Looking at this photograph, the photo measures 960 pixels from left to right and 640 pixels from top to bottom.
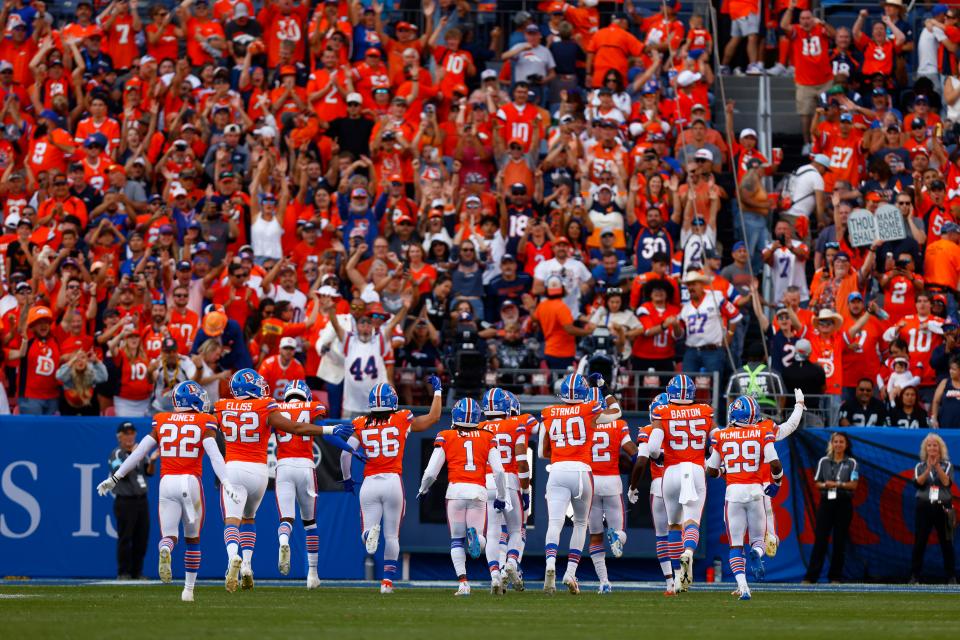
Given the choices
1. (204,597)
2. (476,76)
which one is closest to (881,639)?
(204,597)

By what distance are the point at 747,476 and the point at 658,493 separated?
130 cm

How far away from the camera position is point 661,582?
20.4 meters

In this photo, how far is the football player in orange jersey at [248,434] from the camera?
1714cm

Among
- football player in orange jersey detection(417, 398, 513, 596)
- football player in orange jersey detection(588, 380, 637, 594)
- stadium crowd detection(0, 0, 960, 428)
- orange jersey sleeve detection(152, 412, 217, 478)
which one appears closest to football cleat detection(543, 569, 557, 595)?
football player in orange jersey detection(588, 380, 637, 594)

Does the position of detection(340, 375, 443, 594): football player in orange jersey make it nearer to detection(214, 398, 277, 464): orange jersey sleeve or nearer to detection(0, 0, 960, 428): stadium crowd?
detection(214, 398, 277, 464): orange jersey sleeve

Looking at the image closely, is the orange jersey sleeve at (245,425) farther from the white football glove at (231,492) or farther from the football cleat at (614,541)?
the football cleat at (614,541)

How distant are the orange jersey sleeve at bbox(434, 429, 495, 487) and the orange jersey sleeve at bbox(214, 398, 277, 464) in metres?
1.79

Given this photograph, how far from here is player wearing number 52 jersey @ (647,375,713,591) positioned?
16.9m

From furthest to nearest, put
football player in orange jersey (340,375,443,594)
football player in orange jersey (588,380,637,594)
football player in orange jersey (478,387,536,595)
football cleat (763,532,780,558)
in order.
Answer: football player in orange jersey (588,380,637,594) → football player in orange jersey (478,387,536,595) → football player in orange jersey (340,375,443,594) → football cleat (763,532,780,558)

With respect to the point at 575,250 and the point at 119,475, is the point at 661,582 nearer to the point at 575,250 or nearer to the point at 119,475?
the point at 575,250

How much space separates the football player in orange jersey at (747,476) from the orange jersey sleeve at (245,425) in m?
4.58

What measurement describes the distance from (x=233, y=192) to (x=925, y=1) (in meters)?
12.5

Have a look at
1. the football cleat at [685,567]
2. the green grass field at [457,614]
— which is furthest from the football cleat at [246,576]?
the football cleat at [685,567]

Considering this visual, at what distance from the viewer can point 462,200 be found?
23344 millimetres
